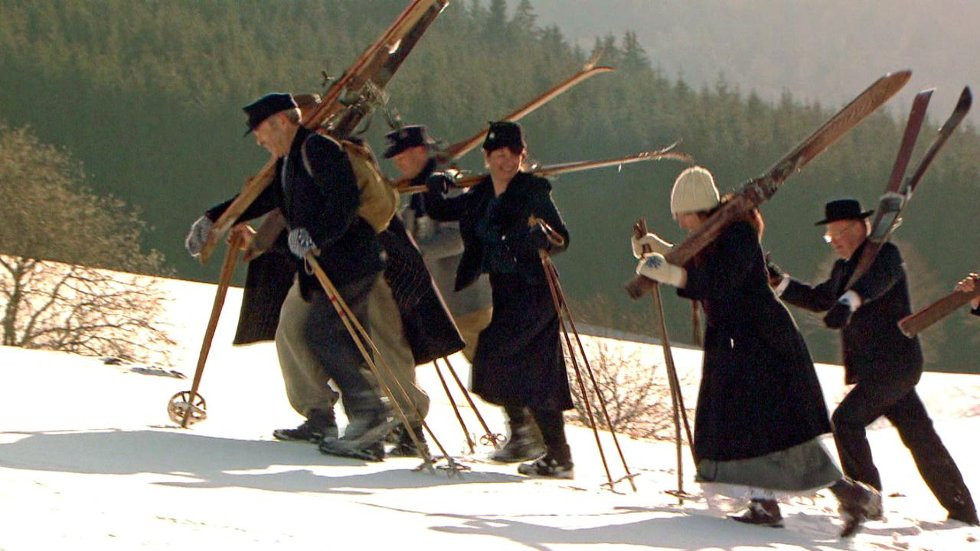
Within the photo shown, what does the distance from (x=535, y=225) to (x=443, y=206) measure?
0.63 metres

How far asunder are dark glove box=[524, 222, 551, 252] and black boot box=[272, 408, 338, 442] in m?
1.16

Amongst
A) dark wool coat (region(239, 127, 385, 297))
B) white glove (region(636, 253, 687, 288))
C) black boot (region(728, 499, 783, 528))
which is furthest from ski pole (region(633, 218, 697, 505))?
dark wool coat (region(239, 127, 385, 297))

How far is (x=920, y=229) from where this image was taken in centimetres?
7325

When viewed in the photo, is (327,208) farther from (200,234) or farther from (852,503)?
(852,503)

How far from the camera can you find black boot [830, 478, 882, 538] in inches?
220

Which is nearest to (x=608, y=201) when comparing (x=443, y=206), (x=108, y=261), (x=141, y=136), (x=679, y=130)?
(x=679, y=130)

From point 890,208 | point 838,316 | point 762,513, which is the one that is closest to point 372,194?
point 838,316

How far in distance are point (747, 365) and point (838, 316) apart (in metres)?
0.73

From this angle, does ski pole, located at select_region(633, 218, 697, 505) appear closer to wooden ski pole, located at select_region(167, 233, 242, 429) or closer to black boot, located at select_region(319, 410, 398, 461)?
black boot, located at select_region(319, 410, 398, 461)

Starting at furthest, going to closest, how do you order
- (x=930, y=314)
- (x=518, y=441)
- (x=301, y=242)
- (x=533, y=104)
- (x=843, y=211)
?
(x=533, y=104) < (x=518, y=441) < (x=843, y=211) < (x=930, y=314) < (x=301, y=242)

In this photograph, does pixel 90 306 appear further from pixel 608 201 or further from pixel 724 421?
pixel 608 201

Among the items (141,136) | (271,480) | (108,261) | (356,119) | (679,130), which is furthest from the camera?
(679,130)

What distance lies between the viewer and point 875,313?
6535 mm

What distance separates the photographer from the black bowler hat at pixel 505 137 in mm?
6688
